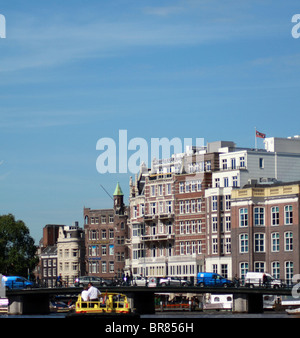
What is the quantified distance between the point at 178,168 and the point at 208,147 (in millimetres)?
4980

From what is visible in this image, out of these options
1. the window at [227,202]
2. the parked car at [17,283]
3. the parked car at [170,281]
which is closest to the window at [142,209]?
the window at [227,202]

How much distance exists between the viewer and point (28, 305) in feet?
373

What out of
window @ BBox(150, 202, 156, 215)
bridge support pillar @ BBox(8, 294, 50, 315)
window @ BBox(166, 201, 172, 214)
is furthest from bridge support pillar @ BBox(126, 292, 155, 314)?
window @ BBox(150, 202, 156, 215)

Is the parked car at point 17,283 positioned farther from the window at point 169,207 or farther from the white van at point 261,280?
the white van at point 261,280

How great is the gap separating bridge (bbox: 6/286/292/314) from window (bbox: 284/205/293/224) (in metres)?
12.2

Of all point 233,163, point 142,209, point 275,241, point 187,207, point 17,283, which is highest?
point 233,163

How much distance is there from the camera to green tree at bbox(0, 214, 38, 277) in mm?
166625

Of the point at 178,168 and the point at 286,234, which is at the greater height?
the point at 178,168

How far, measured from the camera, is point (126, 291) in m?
102

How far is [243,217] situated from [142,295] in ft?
53.5

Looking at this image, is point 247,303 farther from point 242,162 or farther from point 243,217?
point 242,162

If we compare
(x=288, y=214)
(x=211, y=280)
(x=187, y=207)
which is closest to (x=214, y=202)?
(x=187, y=207)
